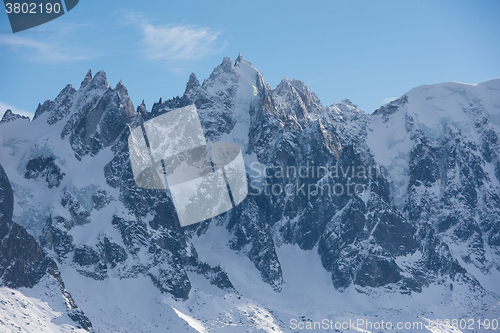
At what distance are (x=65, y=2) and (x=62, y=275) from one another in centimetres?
8136

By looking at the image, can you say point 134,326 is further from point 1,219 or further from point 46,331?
point 1,219

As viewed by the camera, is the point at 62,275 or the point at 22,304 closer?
the point at 22,304

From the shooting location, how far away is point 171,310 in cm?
19775

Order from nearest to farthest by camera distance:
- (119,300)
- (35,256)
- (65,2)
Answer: (65,2) → (35,256) → (119,300)

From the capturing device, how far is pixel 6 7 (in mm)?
161125

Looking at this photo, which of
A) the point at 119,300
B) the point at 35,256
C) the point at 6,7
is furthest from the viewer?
the point at 119,300

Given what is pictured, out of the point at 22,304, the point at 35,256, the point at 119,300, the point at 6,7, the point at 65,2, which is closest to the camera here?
the point at 65,2

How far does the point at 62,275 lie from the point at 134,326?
84.8 feet

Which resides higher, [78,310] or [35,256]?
[35,256]

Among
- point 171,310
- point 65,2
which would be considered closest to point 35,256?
point 171,310

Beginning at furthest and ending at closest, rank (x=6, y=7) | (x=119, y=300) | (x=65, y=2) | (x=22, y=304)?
(x=119, y=300), (x=22, y=304), (x=6, y=7), (x=65, y=2)

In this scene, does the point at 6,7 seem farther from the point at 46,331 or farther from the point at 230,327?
the point at 230,327

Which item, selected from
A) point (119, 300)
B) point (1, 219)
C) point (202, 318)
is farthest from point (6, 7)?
point (202, 318)

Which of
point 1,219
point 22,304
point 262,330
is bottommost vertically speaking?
point 262,330
